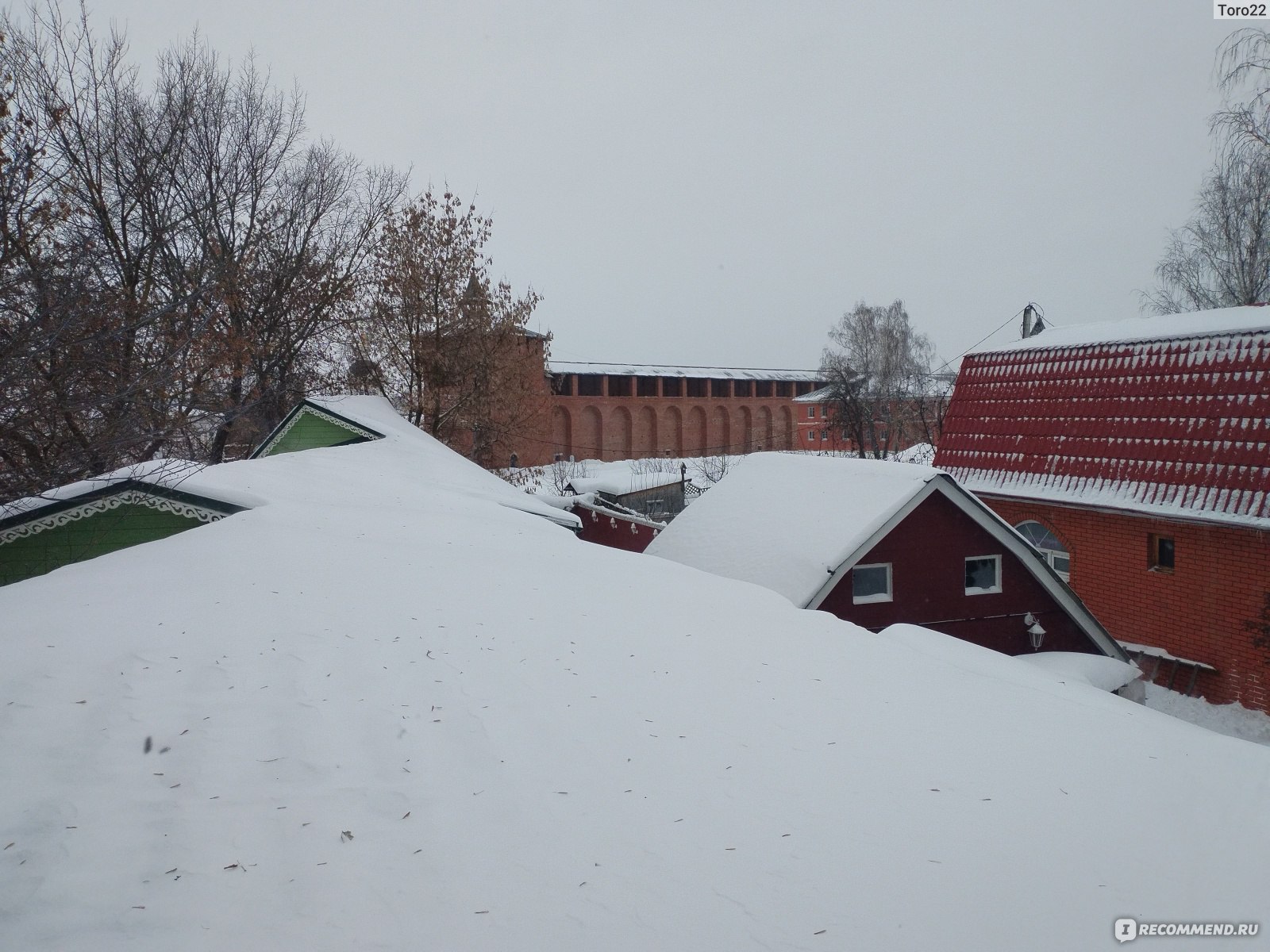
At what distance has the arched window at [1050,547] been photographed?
14438 mm

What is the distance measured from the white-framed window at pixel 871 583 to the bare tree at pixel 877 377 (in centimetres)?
2821

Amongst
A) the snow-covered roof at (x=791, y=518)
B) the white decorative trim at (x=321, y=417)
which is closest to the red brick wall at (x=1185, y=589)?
the snow-covered roof at (x=791, y=518)

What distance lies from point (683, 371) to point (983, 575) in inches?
1668

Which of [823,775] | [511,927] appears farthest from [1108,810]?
[511,927]

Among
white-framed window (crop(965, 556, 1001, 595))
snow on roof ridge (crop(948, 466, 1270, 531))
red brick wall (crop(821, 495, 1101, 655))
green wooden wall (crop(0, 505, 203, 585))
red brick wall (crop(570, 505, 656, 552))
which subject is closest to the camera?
green wooden wall (crop(0, 505, 203, 585))

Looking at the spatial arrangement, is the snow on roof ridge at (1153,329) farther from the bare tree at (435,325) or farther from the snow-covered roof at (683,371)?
the snow-covered roof at (683,371)

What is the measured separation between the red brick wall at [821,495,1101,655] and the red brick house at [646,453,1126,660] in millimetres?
Result: 14

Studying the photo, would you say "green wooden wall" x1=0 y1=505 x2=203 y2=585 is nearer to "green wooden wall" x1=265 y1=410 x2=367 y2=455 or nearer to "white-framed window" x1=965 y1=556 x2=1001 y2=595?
"green wooden wall" x1=265 y1=410 x2=367 y2=455

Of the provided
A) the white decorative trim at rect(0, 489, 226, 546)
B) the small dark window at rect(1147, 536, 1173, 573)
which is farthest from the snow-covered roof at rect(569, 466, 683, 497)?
the white decorative trim at rect(0, 489, 226, 546)

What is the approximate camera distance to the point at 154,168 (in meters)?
16.6

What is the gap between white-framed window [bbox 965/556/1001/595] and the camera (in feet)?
37.4

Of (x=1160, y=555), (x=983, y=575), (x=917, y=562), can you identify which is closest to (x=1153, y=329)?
(x=1160, y=555)

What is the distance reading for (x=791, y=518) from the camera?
38.4 ft

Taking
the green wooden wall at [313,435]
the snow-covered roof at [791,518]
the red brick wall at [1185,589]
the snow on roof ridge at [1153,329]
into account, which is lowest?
the red brick wall at [1185,589]
